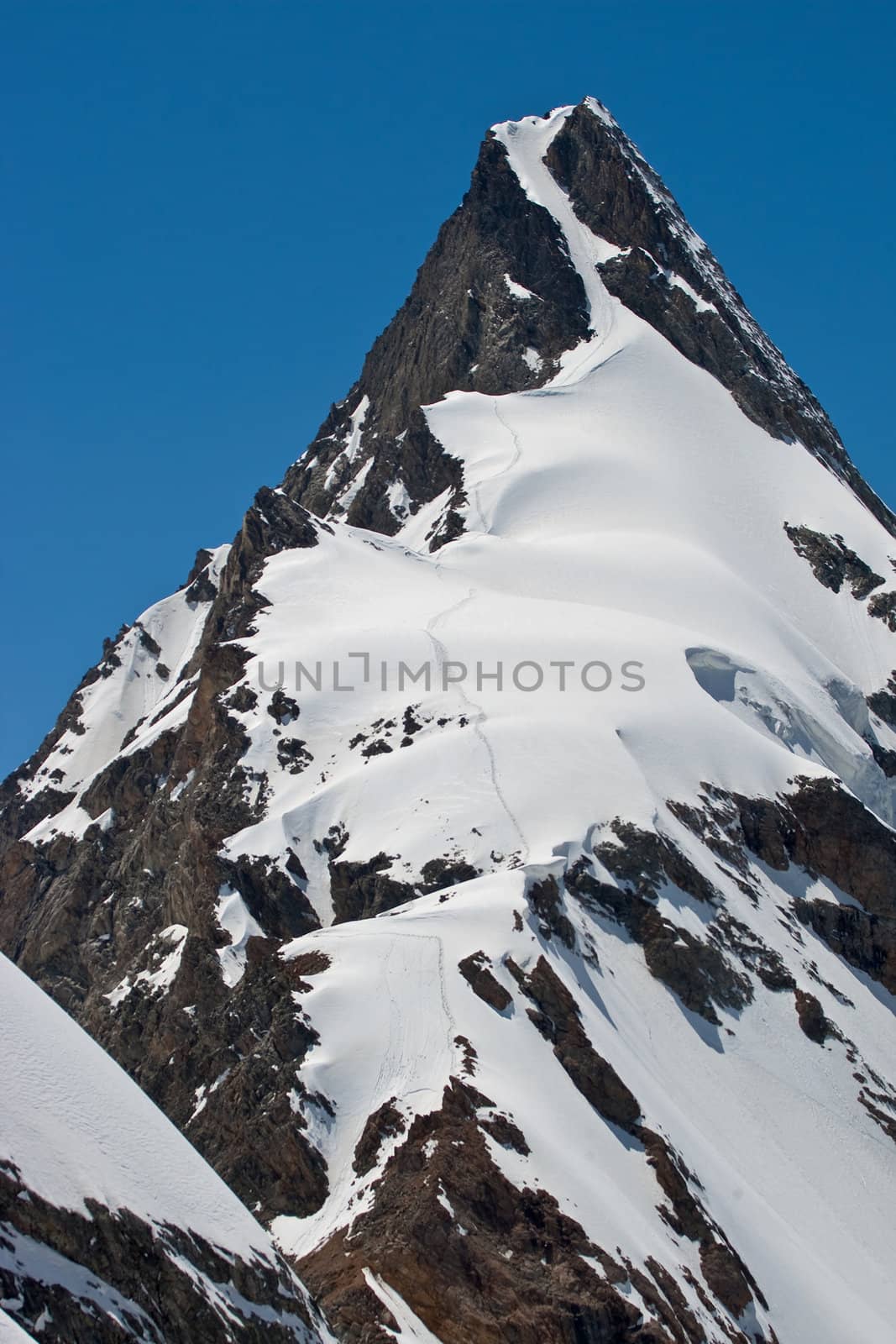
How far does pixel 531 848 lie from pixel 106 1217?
3246 cm

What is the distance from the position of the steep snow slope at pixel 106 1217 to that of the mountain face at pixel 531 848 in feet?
4.28

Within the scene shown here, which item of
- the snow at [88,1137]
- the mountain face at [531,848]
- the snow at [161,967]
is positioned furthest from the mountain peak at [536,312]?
the snow at [88,1137]

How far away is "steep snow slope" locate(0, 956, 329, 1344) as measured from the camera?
75.7 ft

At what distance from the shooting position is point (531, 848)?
55938 millimetres

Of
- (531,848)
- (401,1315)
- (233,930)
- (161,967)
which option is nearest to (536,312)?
(531,848)

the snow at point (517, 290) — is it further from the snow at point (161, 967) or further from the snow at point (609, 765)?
the snow at point (161, 967)

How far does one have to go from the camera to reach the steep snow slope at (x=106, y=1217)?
2308 centimetres

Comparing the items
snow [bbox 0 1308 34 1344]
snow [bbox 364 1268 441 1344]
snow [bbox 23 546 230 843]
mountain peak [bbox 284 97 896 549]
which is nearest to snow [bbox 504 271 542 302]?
mountain peak [bbox 284 97 896 549]

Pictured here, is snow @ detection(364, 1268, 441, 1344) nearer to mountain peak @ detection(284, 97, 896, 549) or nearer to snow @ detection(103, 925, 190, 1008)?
snow @ detection(103, 925, 190, 1008)

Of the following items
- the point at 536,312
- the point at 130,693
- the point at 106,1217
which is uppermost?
the point at 536,312

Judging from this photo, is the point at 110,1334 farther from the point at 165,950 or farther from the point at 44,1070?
the point at 165,950

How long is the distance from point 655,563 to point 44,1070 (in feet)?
211

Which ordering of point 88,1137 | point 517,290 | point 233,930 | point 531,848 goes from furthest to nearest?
point 517,290 < point 233,930 < point 531,848 < point 88,1137

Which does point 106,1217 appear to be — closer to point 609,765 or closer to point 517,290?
point 609,765
